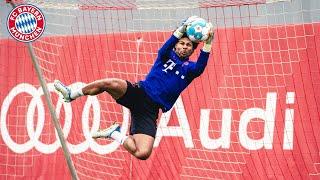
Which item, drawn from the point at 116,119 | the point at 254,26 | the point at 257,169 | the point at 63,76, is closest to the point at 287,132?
the point at 257,169

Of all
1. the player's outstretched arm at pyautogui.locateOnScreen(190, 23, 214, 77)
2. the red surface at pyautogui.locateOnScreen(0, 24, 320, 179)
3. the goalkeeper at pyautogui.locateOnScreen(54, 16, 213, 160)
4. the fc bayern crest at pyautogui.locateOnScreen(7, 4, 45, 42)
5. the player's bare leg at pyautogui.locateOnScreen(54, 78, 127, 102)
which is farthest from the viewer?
the red surface at pyautogui.locateOnScreen(0, 24, 320, 179)

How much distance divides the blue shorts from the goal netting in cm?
199

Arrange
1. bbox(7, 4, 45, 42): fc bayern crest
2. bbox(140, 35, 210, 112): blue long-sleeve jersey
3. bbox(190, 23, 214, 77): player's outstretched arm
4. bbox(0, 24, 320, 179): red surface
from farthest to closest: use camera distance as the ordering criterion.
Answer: bbox(0, 24, 320, 179): red surface → bbox(7, 4, 45, 42): fc bayern crest → bbox(140, 35, 210, 112): blue long-sleeve jersey → bbox(190, 23, 214, 77): player's outstretched arm

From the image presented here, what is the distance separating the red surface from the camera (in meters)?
12.3

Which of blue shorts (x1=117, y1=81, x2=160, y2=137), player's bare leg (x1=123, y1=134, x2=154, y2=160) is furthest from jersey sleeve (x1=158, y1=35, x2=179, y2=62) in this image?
player's bare leg (x1=123, y1=134, x2=154, y2=160)

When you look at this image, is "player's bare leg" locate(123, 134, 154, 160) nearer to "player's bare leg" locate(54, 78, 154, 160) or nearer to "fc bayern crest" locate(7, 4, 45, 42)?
"player's bare leg" locate(54, 78, 154, 160)

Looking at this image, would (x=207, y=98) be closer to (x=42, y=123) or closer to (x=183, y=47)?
(x=183, y=47)

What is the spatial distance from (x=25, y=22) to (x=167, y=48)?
1840 millimetres

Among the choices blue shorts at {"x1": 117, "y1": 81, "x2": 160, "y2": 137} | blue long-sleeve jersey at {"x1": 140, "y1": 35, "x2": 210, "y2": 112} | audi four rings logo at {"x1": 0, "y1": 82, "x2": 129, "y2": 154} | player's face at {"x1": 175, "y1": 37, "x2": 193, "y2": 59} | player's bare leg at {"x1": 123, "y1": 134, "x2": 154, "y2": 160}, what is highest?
player's face at {"x1": 175, "y1": 37, "x2": 193, "y2": 59}

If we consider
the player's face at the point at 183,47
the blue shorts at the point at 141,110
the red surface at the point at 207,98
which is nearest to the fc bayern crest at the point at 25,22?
the blue shorts at the point at 141,110

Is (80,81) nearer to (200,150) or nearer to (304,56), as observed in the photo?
(200,150)

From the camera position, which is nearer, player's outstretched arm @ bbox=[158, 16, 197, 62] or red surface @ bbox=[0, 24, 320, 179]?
player's outstretched arm @ bbox=[158, 16, 197, 62]

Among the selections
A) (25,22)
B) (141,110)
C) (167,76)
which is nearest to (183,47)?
(167,76)

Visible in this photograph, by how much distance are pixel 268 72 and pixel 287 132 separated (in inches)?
34.8
